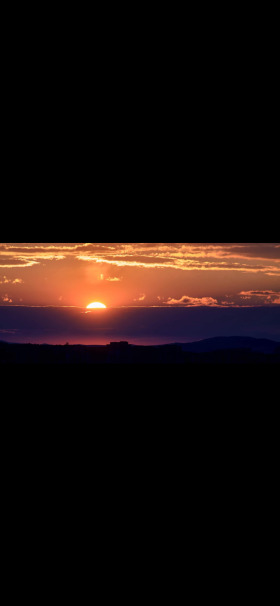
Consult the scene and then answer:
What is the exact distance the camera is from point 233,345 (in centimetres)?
240

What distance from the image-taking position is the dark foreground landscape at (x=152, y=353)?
7.55ft

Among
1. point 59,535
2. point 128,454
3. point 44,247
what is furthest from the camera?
point 44,247

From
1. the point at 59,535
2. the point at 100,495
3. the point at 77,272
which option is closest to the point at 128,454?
the point at 100,495

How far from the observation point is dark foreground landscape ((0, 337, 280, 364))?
2.30 meters

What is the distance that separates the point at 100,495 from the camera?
6.71ft

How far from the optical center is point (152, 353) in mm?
2322

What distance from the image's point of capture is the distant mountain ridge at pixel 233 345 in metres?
2.38

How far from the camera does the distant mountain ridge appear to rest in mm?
2383

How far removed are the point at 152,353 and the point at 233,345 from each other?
33 centimetres
